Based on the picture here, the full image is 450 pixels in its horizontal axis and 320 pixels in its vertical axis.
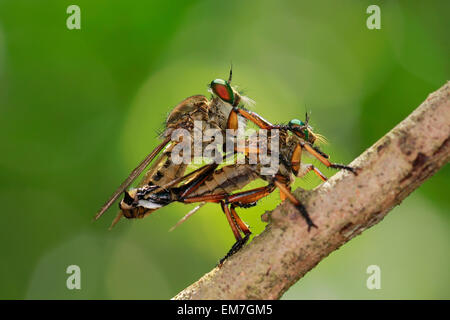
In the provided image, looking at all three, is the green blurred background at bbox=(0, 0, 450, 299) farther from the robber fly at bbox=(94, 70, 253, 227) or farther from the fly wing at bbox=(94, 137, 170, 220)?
the fly wing at bbox=(94, 137, 170, 220)

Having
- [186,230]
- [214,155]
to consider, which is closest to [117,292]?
[186,230]

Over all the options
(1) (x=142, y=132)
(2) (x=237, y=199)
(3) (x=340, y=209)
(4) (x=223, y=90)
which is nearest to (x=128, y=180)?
(2) (x=237, y=199)

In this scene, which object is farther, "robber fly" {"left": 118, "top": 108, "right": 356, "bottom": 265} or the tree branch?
"robber fly" {"left": 118, "top": 108, "right": 356, "bottom": 265}

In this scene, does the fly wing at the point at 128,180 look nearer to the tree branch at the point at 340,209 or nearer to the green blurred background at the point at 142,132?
the tree branch at the point at 340,209

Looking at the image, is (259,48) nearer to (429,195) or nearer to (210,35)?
(210,35)

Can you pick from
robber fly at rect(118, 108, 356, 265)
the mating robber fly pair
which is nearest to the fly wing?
the mating robber fly pair

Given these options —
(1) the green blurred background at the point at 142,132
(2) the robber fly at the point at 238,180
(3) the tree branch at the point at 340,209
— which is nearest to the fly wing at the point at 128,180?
(2) the robber fly at the point at 238,180

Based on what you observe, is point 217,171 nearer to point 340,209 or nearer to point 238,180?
point 238,180
